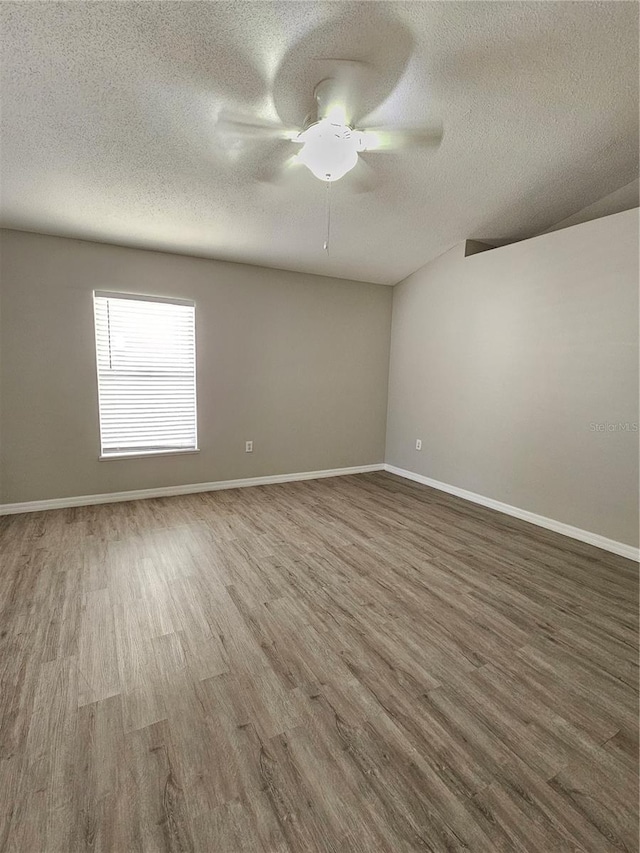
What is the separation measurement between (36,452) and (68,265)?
1.69 metres

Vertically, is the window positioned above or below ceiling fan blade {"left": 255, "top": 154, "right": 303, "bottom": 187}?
below

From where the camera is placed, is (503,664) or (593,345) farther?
(593,345)

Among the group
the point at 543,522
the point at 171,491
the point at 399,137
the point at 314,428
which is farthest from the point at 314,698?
the point at 314,428

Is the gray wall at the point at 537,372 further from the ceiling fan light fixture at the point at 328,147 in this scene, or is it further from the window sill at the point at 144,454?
the window sill at the point at 144,454

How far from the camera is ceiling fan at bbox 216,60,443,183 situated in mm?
1935

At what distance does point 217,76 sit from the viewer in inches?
73.7

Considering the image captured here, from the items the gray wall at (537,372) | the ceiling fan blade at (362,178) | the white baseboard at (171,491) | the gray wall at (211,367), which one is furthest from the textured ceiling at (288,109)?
the white baseboard at (171,491)

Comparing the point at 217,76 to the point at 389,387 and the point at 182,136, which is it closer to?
the point at 182,136

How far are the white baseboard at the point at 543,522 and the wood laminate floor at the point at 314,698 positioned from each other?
0.44ft

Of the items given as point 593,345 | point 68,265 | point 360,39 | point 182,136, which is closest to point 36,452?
point 68,265

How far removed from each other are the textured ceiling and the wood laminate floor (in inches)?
103

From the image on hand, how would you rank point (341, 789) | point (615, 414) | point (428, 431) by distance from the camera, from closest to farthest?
point (341, 789) < point (615, 414) < point (428, 431)

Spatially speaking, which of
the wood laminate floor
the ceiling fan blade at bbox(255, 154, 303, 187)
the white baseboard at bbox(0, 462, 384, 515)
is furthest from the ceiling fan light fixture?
the white baseboard at bbox(0, 462, 384, 515)

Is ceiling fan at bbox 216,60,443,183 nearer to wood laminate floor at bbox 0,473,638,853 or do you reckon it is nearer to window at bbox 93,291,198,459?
window at bbox 93,291,198,459
